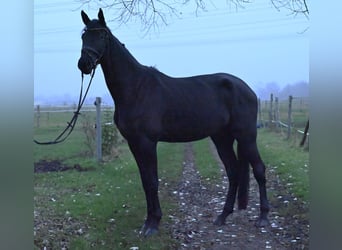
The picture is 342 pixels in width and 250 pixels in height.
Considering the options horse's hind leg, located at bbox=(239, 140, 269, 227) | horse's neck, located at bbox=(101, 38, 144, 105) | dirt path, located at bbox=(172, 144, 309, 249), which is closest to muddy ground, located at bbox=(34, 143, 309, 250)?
dirt path, located at bbox=(172, 144, 309, 249)

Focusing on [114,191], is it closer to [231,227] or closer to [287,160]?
[231,227]

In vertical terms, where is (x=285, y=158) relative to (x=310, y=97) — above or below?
below

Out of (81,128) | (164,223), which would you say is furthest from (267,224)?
(81,128)

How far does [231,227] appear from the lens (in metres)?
3.75

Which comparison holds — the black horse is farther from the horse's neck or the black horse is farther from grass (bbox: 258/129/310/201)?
grass (bbox: 258/129/310/201)

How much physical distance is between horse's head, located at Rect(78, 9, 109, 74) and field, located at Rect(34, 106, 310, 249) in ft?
4.28

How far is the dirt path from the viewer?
3.33 metres

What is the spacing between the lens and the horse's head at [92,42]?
3104mm

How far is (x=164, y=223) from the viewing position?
12.4 feet

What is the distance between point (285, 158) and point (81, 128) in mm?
3612

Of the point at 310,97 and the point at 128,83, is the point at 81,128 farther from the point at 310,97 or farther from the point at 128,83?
the point at 310,97

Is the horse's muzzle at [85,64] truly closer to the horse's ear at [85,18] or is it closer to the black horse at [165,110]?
the black horse at [165,110]

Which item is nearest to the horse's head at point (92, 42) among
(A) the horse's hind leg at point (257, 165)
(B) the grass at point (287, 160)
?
(A) the horse's hind leg at point (257, 165)

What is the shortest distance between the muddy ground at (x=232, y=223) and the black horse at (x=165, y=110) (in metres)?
0.15
